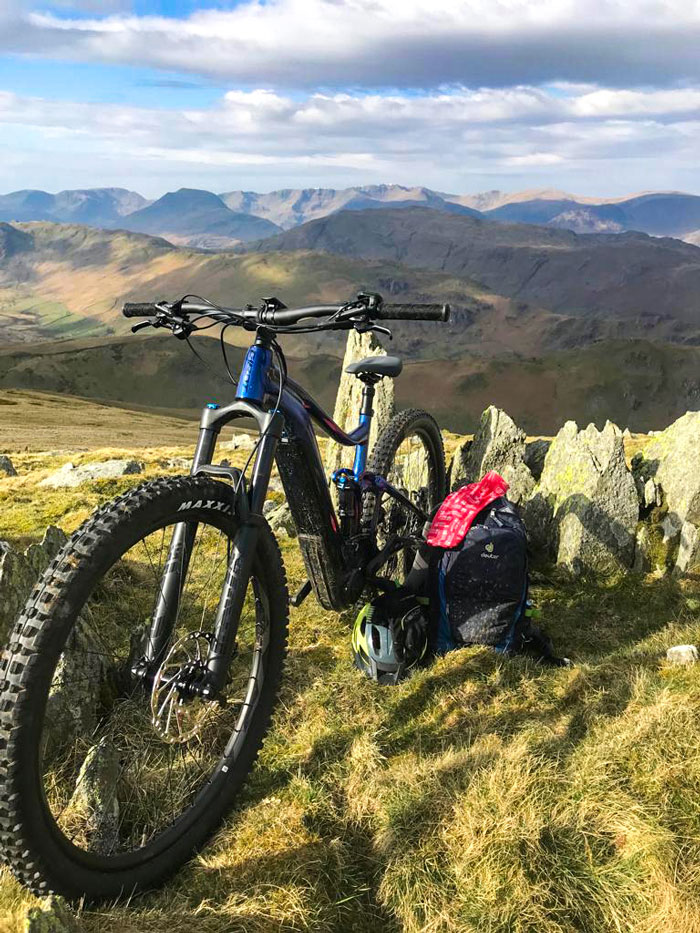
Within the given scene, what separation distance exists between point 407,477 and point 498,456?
1.67 metres

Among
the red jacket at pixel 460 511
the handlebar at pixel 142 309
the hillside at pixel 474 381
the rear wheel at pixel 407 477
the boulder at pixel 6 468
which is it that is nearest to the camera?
the handlebar at pixel 142 309

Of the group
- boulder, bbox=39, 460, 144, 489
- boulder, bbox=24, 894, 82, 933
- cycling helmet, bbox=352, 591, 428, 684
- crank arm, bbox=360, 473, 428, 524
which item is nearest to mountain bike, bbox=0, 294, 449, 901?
boulder, bbox=24, 894, 82, 933

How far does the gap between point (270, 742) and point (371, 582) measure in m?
1.70

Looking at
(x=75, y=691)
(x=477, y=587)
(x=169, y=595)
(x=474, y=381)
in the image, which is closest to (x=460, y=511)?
(x=477, y=587)

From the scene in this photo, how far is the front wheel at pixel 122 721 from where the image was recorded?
2900 mm

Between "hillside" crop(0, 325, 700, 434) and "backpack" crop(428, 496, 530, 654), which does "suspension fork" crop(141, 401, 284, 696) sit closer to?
"backpack" crop(428, 496, 530, 654)

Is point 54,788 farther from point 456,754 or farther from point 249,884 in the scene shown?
point 456,754

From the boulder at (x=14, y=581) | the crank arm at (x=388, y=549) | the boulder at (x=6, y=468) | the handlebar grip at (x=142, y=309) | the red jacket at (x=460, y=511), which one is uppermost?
the handlebar grip at (x=142, y=309)

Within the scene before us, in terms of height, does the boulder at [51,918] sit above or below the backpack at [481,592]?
below

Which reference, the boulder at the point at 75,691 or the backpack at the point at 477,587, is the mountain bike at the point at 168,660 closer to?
the boulder at the point at 75,691

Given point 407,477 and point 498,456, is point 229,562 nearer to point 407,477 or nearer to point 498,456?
point 407,477

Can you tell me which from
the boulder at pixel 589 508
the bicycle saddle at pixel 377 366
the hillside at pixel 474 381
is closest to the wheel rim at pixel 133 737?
the bicycle saddle at pixel 377 366

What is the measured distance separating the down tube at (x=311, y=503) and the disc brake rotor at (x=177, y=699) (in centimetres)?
145

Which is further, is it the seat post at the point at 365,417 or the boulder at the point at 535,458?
the boulder at the point at 535,458
